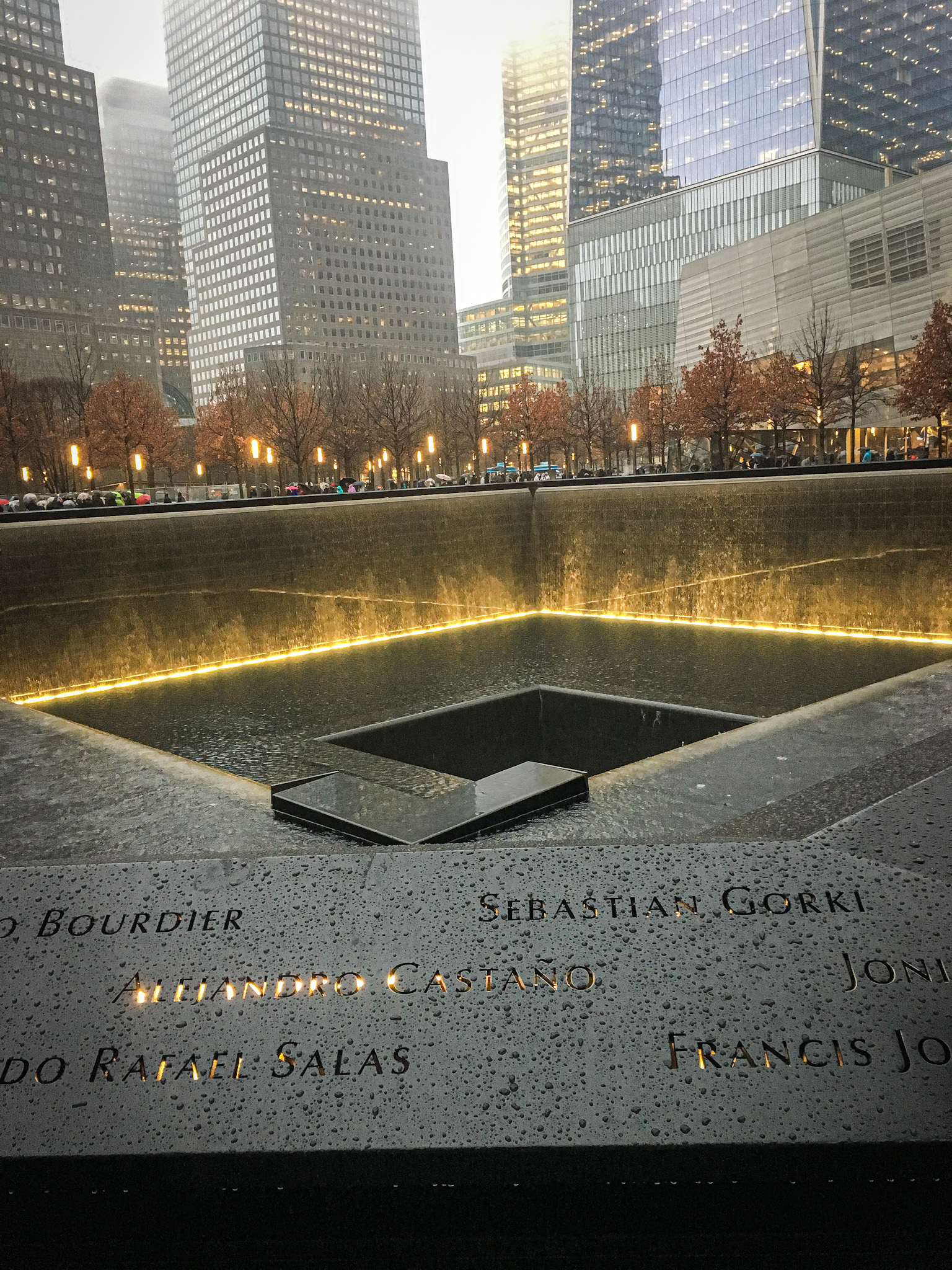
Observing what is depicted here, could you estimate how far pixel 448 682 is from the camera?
45.9 ft

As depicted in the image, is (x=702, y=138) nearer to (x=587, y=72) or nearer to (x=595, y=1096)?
(x=587, y=72)

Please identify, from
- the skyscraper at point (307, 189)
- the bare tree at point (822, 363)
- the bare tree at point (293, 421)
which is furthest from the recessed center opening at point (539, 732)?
the skyscraper at point (307, 189)

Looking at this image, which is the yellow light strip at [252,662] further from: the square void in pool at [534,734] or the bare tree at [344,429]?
the bare tree at [344,429]

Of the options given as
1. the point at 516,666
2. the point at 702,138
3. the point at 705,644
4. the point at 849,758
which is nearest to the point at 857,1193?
the point at 849,758

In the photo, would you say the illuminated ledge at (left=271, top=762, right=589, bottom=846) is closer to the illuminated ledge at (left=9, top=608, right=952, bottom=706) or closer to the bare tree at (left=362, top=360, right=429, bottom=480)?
the illuminated ledge at (left=9, top=608, right=952, bottom=706)

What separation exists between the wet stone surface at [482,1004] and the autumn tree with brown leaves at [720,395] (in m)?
39.7

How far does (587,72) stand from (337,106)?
72.9m

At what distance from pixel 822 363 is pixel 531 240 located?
13564 centimetres

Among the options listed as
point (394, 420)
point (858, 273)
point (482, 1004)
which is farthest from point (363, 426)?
point (482, 1004)

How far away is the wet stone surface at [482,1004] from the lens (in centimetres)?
233

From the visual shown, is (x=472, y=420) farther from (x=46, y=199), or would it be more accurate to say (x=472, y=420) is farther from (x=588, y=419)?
(x=46, y=199)

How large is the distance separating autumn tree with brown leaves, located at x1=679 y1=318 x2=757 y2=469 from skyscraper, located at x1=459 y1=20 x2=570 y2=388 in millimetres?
100674

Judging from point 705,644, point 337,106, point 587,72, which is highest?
point 337,106

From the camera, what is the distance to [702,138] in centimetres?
9244
